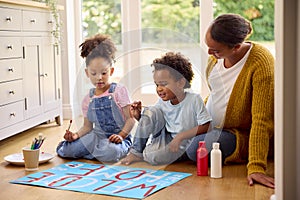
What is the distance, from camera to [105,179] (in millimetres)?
2480

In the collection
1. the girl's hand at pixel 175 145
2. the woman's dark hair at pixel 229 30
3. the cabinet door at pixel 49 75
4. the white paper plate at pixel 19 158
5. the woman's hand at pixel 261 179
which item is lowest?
the woman's hand at pixel 261 179

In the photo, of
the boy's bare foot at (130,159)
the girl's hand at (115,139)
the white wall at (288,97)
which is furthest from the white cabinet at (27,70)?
the white wall at (288,97)

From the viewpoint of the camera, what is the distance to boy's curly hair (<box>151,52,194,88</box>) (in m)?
2.77

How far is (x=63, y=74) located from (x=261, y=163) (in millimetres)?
2254

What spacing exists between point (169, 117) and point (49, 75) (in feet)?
4.13

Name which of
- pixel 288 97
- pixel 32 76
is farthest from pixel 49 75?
pixel 288 97

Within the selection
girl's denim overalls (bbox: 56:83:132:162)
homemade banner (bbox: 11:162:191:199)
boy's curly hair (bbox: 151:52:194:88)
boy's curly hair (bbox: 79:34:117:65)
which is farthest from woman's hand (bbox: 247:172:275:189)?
boy's curly hair (bbox: 79:34:117:65)

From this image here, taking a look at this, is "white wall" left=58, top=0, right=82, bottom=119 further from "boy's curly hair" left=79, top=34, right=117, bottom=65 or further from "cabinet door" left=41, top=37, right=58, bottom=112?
"boy's curly hair" left=79, top=34, right=117, bottom=65

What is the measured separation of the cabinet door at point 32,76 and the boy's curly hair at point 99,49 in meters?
0.61

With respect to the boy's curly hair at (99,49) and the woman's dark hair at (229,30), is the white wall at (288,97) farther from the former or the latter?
the boy's curly hair at (99,49)

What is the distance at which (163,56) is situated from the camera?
2.79m

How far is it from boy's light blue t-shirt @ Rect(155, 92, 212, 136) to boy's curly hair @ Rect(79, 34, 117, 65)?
0.40 m

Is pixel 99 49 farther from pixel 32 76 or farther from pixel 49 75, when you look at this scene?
pixel 49 75

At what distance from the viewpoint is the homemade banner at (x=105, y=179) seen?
2.30 meters
